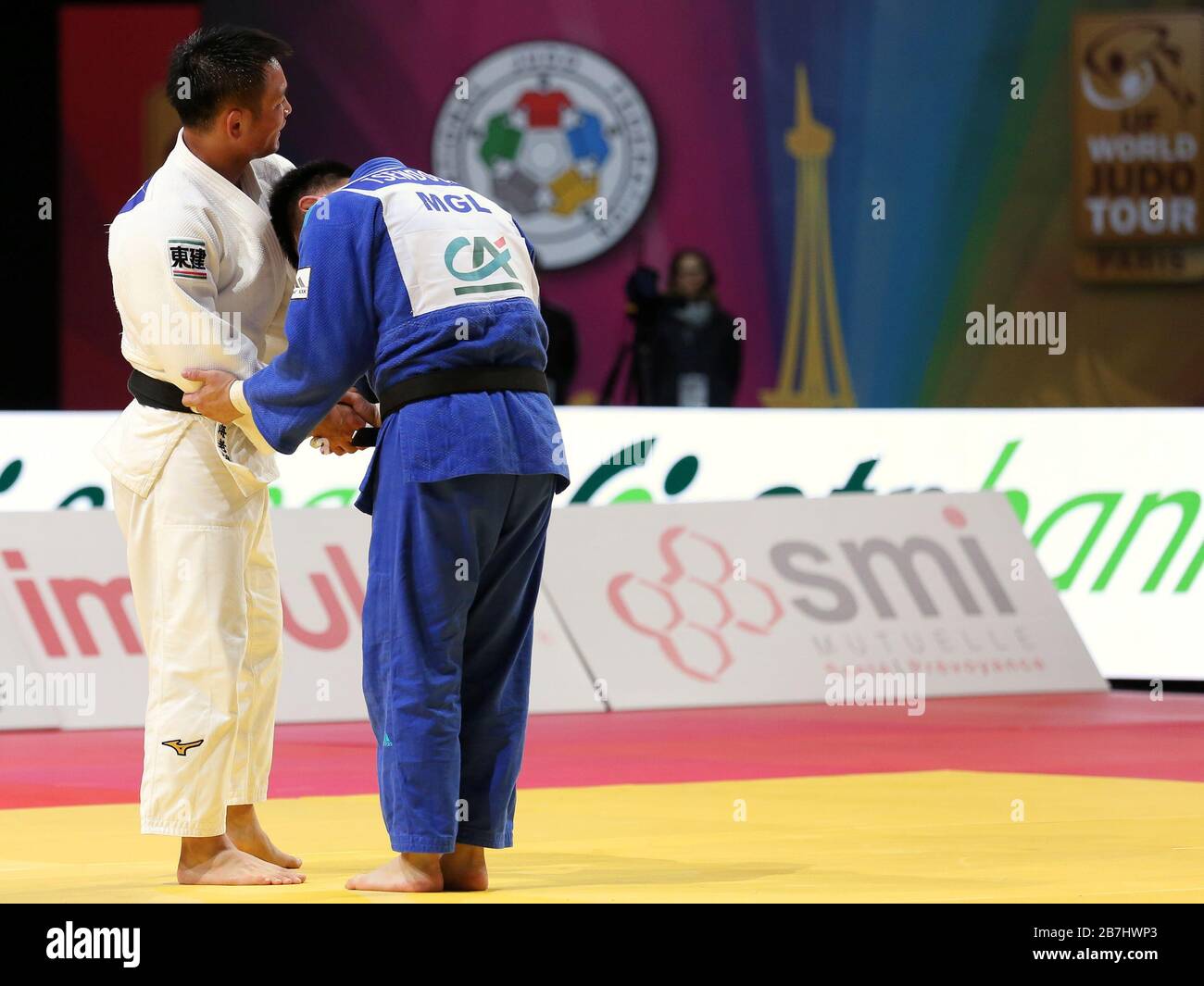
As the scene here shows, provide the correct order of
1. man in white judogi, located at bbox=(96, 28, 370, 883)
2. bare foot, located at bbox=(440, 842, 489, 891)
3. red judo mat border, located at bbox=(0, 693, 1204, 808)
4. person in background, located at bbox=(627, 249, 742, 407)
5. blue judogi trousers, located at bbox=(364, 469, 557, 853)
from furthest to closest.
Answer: person in background, located at bbox=(627, 249, 742, 407) < red judo mat border, located at bbox=(0, 693, 1204, 808) < man in white judogi, located at bbox=(96, 28, 370, 883) < bare foot, located at bbox=(440, 842, 489, 891) < blue judogi trousers, located at bbox=(364, 469, 557, 853)

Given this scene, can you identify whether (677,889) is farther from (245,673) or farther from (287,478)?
(287,478)

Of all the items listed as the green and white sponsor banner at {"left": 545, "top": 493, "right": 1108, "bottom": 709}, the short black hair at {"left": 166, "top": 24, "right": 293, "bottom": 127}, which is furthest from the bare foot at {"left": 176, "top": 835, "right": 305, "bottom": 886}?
the green and white sponsor banner at {"left": 545, "top": 493, "right": 1108, "bottom": 709}

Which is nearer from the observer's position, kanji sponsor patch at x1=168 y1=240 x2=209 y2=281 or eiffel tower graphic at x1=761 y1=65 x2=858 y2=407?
kanji sponsor patch at x1=168 y1=240 x2=209 y2=281

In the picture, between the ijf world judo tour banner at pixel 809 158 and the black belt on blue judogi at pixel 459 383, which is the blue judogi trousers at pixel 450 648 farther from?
the ijf world judo tour banner at pixel 809 158

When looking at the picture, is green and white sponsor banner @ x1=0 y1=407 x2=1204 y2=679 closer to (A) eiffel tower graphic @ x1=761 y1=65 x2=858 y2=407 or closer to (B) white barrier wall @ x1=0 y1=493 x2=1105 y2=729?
(B) white barrier wall @ x1=0 y1=493 x2=1105 y2=729

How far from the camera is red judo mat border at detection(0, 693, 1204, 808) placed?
619cm

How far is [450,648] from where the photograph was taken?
3.69m

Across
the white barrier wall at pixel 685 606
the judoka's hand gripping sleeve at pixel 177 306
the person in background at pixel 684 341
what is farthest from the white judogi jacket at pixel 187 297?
the person in background at pixel 684 341

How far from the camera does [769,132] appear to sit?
1155cm

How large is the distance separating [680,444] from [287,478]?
193cm

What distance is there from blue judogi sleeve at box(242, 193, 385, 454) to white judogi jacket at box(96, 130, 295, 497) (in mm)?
135

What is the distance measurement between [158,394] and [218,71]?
0.68m

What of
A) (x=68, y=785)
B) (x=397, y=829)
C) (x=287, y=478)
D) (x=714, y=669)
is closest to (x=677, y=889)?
(x=397, y=829)

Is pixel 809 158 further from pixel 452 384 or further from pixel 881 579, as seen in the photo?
pixel 452 384
